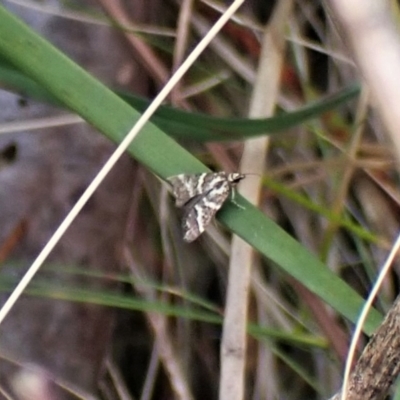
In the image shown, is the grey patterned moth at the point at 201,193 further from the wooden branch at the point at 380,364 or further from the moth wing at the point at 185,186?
the wooden branch at the point at 380,364

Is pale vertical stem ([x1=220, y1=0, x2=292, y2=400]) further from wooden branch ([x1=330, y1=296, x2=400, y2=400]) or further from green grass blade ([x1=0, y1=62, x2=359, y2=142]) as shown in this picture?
wooden branch ([x1=330, y1=296, x2=400, y2=400])

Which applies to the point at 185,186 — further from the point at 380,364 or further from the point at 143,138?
the point at 380,364

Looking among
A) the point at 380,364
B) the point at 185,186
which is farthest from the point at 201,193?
the point at 380,364

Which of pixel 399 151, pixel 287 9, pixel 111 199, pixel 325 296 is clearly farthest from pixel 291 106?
pixel 399 151

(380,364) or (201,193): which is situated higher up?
(201,193)

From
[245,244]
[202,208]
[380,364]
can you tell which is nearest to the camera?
[380,364]

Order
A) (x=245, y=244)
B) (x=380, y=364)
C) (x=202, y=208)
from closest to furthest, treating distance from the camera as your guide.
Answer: (x=380, y=364), (x=202, y=208), (x=245, y=244)

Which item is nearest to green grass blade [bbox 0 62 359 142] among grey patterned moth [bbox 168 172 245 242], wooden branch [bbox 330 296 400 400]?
grey patterned moth [bbox 168 172 245 242]
